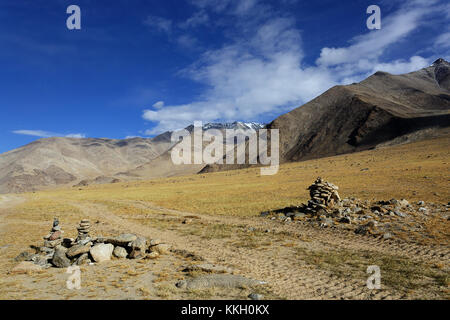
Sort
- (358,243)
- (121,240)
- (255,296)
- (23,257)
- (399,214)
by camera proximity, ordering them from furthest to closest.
Result: (399,214) < (121,240) < (358,243) < (23,257) < (255,296)

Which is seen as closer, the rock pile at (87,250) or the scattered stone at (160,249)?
the rock pile at (87,250)

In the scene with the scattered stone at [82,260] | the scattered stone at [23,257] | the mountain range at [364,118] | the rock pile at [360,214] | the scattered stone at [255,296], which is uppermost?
the mountain range at [364,118]

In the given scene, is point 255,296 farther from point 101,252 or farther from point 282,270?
point 101,252

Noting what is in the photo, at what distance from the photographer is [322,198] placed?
2292 cm

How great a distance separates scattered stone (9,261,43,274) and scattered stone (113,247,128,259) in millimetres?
3398

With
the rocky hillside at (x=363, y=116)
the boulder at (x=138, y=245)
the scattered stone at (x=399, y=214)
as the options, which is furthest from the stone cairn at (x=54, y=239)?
the rocky hillside at (x=363, y=116)

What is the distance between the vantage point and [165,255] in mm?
14273

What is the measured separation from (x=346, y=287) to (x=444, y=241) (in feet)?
27.9

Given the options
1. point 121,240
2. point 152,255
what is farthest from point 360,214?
point 121,240

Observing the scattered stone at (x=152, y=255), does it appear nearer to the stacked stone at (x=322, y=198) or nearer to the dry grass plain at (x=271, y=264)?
the dry grass plain at (x=271, y=264)

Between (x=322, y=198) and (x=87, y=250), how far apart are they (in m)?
18.9

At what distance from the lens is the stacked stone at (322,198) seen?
73.1ft
